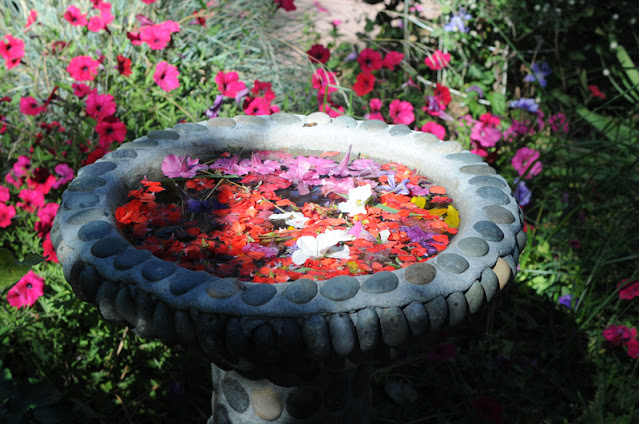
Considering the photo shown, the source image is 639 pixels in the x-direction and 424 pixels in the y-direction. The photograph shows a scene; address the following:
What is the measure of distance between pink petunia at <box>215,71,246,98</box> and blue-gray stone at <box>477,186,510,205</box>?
4.14ft

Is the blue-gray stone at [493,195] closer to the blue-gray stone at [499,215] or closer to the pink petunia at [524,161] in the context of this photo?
the blue-gray stone at [499,215]

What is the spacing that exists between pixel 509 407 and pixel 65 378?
155 cm

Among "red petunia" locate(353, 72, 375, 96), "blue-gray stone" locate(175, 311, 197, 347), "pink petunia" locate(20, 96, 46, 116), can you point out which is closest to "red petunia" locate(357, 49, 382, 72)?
"red petunia" locate(353, 72, 375, 96)

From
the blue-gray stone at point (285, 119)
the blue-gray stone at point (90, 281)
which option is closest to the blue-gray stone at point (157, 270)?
the blue-gray stone at point (90, 281)

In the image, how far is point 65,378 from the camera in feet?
6.74

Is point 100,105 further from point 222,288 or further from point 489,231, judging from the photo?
point 489,231

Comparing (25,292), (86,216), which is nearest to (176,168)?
(86,216)

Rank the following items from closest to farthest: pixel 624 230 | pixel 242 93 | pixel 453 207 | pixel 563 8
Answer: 1. pixel 453 207
2. pixel 624 230
3. pixel 242 93
4. pixel 563 8

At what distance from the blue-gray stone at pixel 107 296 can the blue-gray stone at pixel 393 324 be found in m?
0.50

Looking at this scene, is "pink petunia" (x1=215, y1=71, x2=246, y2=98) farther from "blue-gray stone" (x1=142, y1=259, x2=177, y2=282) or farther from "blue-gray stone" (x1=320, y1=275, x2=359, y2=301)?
"blue-gray stone" (x1=320, y1=275, x2=359, y2=301)

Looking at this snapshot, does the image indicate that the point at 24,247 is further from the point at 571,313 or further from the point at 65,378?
the point at 571,313

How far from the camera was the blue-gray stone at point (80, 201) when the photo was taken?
1326mm

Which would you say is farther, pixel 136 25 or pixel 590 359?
pixel 136 25

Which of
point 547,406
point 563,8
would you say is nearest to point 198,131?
point 547,406
